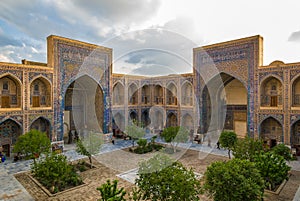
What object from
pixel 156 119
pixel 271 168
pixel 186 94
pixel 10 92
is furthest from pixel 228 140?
pixel 10 92

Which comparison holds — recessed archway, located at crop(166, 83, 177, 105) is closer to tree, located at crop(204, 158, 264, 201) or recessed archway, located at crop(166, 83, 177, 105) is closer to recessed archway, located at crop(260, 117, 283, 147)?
recessed archway, located at crop(260, 117, 283, 147)

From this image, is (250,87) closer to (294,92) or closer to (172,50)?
(294,92)

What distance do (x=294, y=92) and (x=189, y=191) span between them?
13.8m

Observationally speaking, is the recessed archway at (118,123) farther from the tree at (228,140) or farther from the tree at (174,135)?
the tree at (228,140)

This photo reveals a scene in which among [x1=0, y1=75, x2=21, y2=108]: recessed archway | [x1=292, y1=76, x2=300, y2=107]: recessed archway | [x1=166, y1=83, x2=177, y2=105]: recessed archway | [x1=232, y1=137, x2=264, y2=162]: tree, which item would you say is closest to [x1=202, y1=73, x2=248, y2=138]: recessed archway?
[x1=166, y1=83, x2=177, y2=105]: recessed archway

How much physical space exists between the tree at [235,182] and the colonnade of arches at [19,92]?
13.7m

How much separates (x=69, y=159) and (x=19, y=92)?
21.3 feet

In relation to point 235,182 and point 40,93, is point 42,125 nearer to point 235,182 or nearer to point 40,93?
point 40,93

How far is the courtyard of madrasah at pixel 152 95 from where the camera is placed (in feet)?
47.2

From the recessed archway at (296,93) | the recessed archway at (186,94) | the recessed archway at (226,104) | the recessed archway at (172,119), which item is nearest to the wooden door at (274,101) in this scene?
the recessed archway at (296,93)

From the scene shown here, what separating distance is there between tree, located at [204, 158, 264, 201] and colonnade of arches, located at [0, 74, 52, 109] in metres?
13.7

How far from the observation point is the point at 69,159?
39.4 feet

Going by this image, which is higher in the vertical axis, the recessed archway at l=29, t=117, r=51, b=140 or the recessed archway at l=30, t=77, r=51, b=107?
the recessed archway at l=30, t=77, r=51, b=107

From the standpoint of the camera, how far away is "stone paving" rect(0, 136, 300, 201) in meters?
8.59
